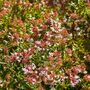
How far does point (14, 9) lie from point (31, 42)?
1.82 metres

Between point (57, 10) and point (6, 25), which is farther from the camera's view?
point (57, 10)

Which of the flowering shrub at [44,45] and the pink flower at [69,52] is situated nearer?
the flowering shrub at [44,45]

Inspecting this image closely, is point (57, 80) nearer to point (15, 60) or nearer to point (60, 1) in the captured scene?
point (15, 60)

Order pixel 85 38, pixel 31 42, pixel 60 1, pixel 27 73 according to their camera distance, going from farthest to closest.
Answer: pixel 60 1 < pixel 85 38 < pixel 31 42 < pixel 27 73

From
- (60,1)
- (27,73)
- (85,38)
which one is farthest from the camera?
(60,1)

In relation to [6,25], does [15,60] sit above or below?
below

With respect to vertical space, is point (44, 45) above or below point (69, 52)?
above

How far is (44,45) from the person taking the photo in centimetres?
1212

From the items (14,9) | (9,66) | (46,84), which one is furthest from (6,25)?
(46,84)

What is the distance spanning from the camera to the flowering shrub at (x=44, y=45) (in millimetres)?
11352

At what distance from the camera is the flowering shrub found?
11352mm

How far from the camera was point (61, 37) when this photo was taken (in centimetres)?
1266

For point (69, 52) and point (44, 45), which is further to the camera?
point (69, 52)

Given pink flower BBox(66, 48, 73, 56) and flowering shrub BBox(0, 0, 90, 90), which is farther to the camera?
pink flower BBox(66, 48, 73, 56)
